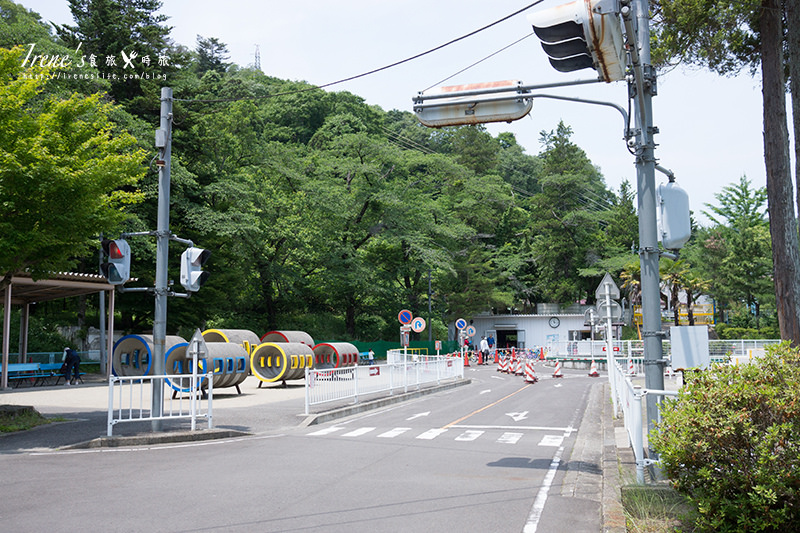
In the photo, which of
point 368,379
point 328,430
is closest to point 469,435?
point 328,430

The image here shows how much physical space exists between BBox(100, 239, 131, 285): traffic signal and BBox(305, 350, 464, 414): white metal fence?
18.0ft

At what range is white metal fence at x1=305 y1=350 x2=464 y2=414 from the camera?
17312 mm

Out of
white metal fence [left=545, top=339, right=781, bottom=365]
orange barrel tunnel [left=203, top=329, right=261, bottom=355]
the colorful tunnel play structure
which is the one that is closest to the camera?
the colorful tunnel play structure

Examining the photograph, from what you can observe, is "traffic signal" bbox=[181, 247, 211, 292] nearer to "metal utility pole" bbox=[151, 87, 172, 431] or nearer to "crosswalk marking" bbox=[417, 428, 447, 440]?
"metal utility pole" bbox=[151, 87, 172, 431]

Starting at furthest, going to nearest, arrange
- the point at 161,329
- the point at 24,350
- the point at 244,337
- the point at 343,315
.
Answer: the point at 343,315, the point at 24,350, the point at 244,337, the point at 161,329

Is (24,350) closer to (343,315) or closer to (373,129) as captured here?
(343,315)

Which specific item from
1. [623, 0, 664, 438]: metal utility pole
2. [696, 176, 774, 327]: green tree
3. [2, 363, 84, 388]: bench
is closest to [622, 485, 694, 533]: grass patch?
[623, 0, 664, 438]: metal utility pole

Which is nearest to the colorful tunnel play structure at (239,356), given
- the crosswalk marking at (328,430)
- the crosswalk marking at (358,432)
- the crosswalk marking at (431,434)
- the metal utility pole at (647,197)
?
the crosswalk marking at (328,430)

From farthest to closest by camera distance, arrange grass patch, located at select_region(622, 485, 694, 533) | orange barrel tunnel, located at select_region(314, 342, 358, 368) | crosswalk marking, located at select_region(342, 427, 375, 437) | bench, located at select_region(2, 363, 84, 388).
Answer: orange barrel tunnel, located at select_region(314, 342, 358, 368) → bench, located at select_region(2, 363, 84, 388) → crosswalk marking, located at select_region(342, 427, 375, 437) → grass patch, located at select_region(622, 485, 694, 533)

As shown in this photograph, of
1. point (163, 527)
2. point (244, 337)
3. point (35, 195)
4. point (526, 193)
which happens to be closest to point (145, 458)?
point (163, 527)

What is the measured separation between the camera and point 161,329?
13109mm

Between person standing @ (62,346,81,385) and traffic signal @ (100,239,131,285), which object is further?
person standing @ (62,346,81,385)

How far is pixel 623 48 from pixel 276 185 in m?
44.0

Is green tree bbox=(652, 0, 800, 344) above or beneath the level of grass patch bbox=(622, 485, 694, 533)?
above
